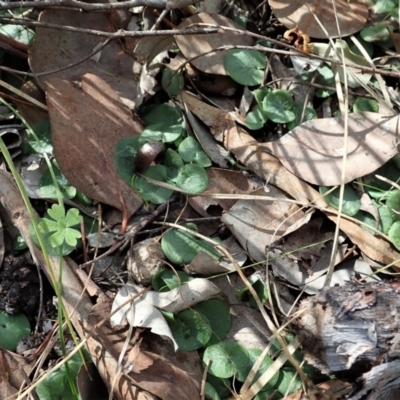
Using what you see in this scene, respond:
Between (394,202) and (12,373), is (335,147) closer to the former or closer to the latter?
(394,202)

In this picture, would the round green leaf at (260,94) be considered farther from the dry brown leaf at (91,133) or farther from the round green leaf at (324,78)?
the dry brown leaf at (91,133)

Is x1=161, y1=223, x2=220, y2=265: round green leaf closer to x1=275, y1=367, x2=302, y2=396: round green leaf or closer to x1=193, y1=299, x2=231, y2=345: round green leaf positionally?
x1=193, y1=299, x2=231, y2=345: round green leaf

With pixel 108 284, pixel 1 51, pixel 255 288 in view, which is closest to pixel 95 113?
pixel 1 51

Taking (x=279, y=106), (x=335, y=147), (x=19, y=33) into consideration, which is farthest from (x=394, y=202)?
(x=19, y=33)

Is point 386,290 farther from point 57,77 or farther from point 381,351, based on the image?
point 57,77

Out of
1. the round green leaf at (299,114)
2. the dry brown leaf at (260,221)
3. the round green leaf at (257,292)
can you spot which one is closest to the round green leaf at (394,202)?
the dry brown leaf at (260,221)
